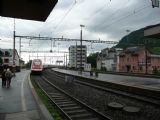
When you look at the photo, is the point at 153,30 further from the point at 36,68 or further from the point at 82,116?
the point at 36,68

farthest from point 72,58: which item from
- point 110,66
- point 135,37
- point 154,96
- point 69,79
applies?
point 154,96

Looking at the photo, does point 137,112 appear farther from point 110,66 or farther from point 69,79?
point 110,66

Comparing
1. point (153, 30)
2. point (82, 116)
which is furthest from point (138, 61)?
point (82, 116)

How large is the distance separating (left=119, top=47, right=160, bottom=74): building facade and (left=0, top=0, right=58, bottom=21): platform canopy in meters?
54.1

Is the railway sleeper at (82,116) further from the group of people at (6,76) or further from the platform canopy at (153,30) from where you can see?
the platform canopy at (153,30)

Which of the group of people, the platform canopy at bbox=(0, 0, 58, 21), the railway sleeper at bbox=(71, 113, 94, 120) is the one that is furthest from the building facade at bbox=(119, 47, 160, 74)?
the platform canopy at bbox=(0, 0, 58, 21)

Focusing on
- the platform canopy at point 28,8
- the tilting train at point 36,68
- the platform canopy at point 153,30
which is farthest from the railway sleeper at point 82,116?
the tilting train at point 36,68

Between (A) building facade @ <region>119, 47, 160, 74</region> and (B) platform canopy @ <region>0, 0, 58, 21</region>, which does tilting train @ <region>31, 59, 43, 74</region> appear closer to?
(A) building facade @ <region>119, 47, 160, 74</region>

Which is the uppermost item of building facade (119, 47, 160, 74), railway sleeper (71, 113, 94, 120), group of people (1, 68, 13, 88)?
building facade (119, 47, 160, 74)

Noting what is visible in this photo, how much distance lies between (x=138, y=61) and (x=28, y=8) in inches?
2564

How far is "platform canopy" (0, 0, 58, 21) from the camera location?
1007cm

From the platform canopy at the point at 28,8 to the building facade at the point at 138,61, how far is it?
54145 millimetres

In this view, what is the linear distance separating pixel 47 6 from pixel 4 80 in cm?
1363

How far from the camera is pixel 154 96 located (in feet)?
53.1
